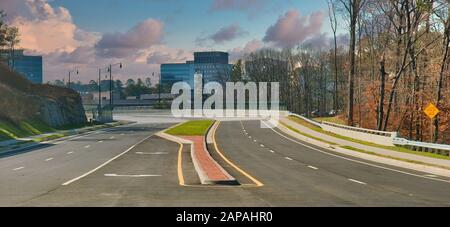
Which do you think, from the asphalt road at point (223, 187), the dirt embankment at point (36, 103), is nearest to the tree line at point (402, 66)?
the asphalt road at point (223, 187)

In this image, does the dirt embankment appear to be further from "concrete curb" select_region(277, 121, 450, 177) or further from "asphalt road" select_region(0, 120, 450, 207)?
"asphalt road" select_region(0, 120, 450, 207)

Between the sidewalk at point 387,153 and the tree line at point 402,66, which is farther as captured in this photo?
the tree line at point 402,66

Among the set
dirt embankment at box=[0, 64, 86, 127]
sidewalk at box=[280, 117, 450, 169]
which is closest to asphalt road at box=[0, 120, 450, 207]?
sidewalk at box=[280, 117, 450, 169]

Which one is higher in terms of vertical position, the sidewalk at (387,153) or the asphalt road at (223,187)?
the asphalt road at (223,187)

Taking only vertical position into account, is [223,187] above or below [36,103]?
below

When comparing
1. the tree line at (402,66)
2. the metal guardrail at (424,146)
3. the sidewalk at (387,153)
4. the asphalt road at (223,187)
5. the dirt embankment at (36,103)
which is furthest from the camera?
the dirt embankment at (36,103)

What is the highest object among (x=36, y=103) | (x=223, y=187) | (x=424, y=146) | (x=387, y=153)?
(x=36, y=103)

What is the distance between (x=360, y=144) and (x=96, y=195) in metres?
31.9

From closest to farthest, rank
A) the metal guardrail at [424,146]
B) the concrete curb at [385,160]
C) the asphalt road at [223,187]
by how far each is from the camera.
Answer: the asphalt road at [223,187], the concrete curb at [385,160], the metal guardrail at [424,146]

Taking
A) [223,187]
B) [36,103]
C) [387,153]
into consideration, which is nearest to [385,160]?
[387,153]

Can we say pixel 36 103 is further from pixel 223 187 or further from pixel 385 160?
pixel 223 187

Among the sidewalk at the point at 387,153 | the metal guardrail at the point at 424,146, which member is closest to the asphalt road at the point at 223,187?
the sidewalk at the point at 387,153

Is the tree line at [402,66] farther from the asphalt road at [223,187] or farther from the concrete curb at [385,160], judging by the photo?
the asphalt road at [223,187]
